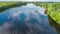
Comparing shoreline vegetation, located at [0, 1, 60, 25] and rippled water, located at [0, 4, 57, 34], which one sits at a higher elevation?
shoreline vegetation, located at [0, 1, 60, 25]

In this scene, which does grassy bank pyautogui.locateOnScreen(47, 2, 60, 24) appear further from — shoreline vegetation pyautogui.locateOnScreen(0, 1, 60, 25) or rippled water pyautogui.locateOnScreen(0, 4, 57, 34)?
rippled water pyautogui.locateOnScreen(0, 4, 57, 34)

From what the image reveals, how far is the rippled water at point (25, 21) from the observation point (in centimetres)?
258

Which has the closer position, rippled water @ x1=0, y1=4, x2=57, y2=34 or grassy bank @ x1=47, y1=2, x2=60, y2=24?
rippled water @ x1=0, y1=4, x2=57, y2=34

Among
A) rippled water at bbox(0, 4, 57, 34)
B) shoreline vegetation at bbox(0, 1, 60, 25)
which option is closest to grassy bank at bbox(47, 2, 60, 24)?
shoreline vegetation at bbox(0, 1, 60, 25)

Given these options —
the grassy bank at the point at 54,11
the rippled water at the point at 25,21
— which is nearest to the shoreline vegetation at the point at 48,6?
the grassy bank at the point at 54,11

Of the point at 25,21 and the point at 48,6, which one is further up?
the point at 48,6

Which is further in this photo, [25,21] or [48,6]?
[48,6]

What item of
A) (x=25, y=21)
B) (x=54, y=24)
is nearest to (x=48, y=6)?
(x=54, y=24)

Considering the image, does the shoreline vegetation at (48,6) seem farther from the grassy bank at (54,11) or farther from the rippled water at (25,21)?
the rippled water at (25,21)

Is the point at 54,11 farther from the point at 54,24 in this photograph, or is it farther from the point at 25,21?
the point at 25,21

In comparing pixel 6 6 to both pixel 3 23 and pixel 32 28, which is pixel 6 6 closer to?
pixel 3 23

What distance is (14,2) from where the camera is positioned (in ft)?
9.51

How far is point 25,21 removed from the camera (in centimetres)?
267

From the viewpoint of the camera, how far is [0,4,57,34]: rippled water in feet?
8.47
